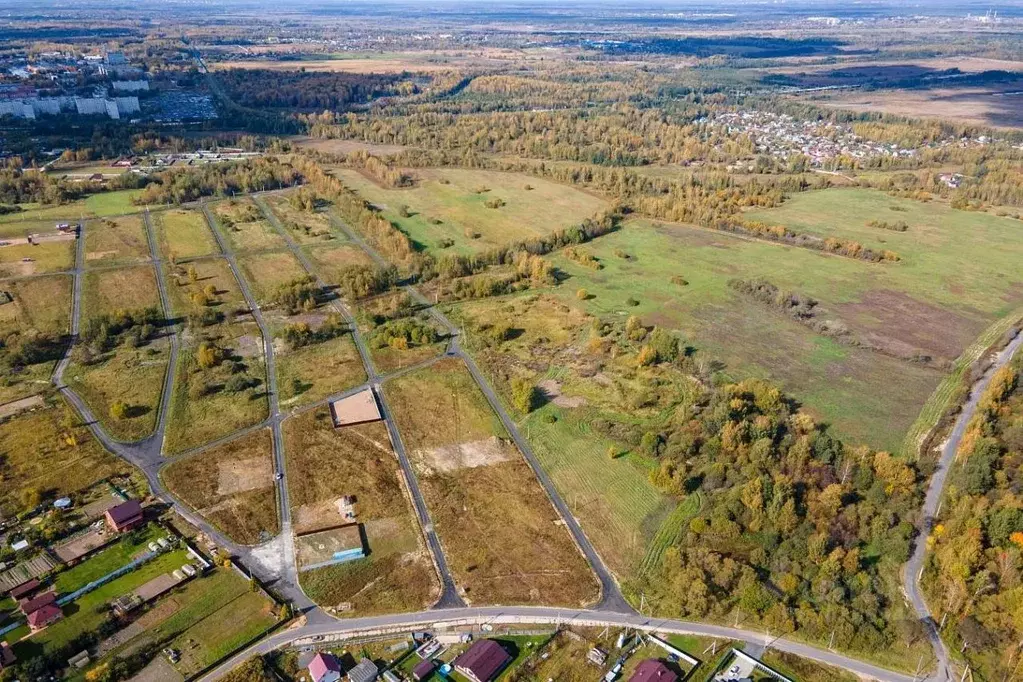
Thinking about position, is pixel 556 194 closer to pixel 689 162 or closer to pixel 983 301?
pixel 689 162

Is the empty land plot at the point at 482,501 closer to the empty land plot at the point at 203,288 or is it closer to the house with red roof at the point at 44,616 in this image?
the house with red roof at the point at 44,616

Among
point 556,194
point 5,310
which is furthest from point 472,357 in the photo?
point 556,194

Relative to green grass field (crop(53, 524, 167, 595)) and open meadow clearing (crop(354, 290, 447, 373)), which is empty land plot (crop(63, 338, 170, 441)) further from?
open meadow clearing (crop(354, 290, 447, 373))

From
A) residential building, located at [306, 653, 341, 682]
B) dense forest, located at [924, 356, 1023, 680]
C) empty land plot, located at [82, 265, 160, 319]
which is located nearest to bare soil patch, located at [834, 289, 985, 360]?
dense forest, located at [924, 356, 1023, 680]

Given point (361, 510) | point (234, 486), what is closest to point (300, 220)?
point (234, 486)

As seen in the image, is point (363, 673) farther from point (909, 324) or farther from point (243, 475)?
point (909, 324)

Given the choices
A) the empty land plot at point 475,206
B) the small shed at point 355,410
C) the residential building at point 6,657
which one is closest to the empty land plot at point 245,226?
the empty land plot at point 475,206
